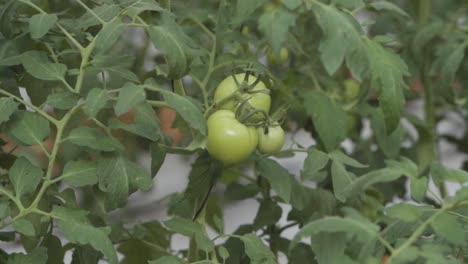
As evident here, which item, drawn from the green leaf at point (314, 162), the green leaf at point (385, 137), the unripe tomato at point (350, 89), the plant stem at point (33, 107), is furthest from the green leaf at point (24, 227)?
the unripe tomato at point (350, 89)

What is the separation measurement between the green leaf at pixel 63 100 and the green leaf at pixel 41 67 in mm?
21

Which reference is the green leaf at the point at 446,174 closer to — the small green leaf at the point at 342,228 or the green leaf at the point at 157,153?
the small green leaf at the point at 342,228

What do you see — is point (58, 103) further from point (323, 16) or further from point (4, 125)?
point (323, 16)

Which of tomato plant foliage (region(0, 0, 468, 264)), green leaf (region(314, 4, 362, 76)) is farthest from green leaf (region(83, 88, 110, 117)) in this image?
green leaf (region(314, 4, 362, 76))

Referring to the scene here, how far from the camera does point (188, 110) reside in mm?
801

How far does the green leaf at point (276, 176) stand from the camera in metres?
0.97

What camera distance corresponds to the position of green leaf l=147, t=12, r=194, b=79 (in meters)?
0.82

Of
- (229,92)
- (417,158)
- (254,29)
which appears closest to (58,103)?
(229,92)

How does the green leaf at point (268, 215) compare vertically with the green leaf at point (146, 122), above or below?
below

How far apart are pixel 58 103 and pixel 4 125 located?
0.06 metres

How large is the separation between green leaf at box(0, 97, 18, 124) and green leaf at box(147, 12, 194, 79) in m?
0.15

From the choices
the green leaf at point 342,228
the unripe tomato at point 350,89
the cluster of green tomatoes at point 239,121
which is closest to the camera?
the green leaf at point 342,228

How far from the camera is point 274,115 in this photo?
928 mm

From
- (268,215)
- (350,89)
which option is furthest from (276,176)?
(350,89)
